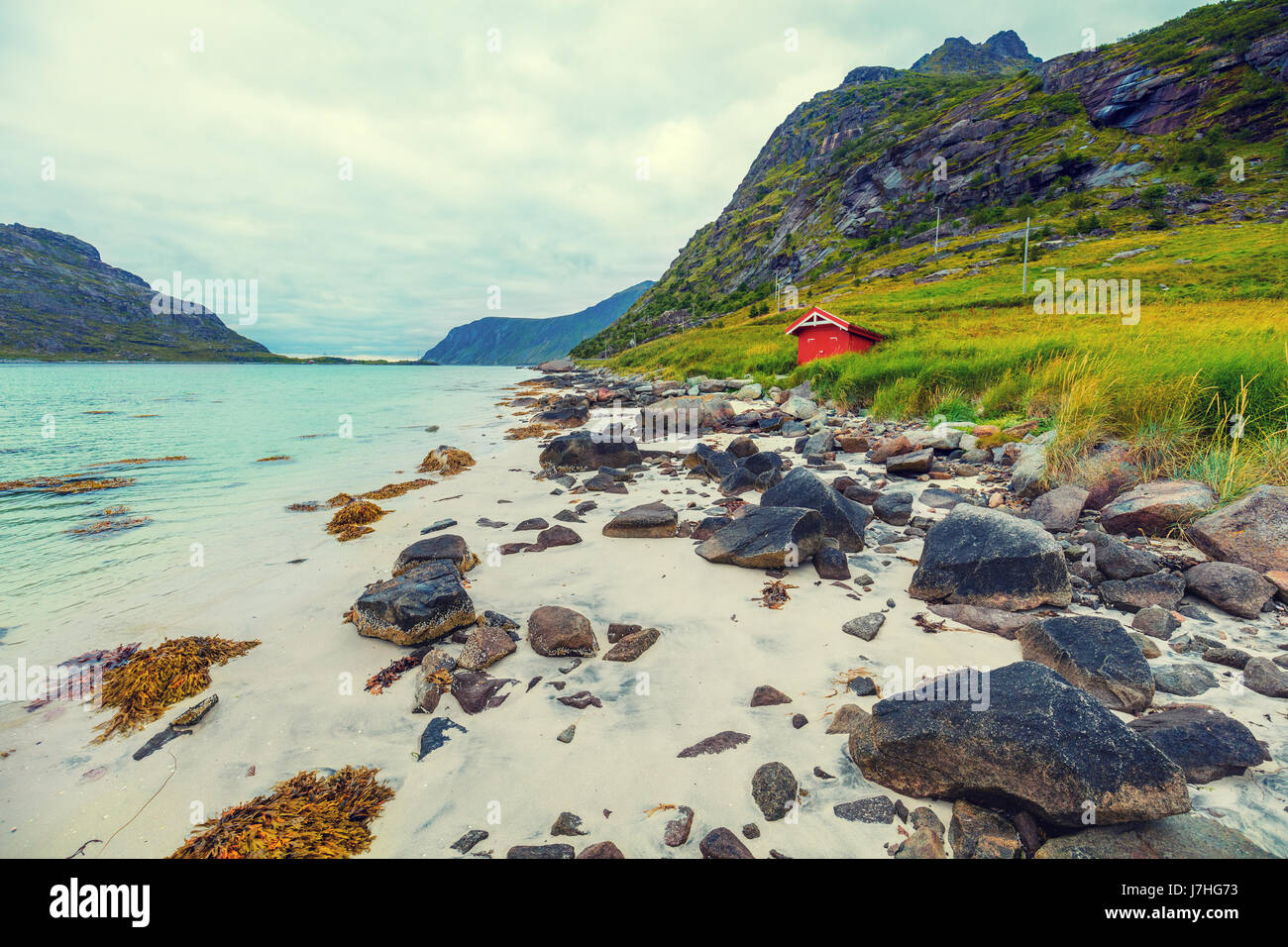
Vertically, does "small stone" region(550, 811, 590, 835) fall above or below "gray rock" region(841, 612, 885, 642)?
below

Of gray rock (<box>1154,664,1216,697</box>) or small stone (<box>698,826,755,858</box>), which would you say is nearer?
small stone (<box>698,826,755,858</box>)

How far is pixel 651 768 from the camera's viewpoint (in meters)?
3.18

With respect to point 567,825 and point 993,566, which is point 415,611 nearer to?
point 567,825

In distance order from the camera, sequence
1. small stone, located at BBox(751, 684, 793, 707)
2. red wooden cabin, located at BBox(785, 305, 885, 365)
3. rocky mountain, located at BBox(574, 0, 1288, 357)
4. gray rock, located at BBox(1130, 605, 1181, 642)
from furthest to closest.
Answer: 1. rocky mountain, located at BBox(574, 0, 1288, 357)
2. red wooden cabin, located at BBox(785, 305, 885, 365)
3. gray rock, located at BBox(1130, 605, 1181, 642)
4. small stone, located at BBox(751, 684, 793, 707)

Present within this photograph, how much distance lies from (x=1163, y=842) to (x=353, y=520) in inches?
416

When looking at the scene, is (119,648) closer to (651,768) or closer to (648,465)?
(651,768)

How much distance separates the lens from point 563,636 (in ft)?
15.1

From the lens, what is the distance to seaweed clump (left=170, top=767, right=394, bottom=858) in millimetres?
2713

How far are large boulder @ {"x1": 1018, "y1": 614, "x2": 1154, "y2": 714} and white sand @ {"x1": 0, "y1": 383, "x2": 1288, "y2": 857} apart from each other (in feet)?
0.96

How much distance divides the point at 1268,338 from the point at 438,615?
14.6 meters

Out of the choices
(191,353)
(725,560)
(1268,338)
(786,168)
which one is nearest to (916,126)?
(786,168)

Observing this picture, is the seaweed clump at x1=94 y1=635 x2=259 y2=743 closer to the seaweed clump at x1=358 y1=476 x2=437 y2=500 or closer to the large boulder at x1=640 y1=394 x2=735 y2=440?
the seaweed clump at x1=358 y1=476 x2=437 y2=500

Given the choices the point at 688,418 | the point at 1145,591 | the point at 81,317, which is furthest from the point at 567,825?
the point at 81,317

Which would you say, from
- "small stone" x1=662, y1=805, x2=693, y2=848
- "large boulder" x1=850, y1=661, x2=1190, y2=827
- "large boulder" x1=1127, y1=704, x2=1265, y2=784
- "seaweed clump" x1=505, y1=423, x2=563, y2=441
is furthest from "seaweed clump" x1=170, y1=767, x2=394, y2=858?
"seaweed clump" x1=505, y1=423, x2=563, y2=441
